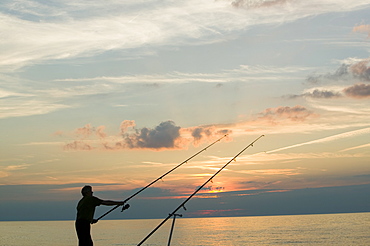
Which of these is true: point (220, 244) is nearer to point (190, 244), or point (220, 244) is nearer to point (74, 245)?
point (190, 244)

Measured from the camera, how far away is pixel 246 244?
384 feet

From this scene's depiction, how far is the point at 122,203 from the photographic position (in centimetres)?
1229

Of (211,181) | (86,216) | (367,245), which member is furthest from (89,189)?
(367,245)

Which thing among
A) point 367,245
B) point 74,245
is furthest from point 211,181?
point 74,245

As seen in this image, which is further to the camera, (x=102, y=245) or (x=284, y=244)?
(x=102, y=245)

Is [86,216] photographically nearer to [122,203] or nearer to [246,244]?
[122,203]

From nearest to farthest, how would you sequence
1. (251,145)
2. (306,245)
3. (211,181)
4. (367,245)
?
(211,181) < (251,145) < (367,245) < (306,245)

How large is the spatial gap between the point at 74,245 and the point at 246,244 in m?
39.8

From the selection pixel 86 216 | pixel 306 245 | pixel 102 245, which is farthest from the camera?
pixel 102 245

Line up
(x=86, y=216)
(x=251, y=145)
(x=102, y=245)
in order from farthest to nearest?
(x=102, y=245) < (x=251, y=145) < (x=86, y=216)

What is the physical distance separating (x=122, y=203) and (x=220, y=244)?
362 ft

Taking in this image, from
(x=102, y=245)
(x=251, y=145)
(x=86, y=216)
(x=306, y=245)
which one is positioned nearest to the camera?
(x=86, y=216)

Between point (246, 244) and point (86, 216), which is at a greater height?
point (86, 216)

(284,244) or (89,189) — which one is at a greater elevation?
(89,189)
